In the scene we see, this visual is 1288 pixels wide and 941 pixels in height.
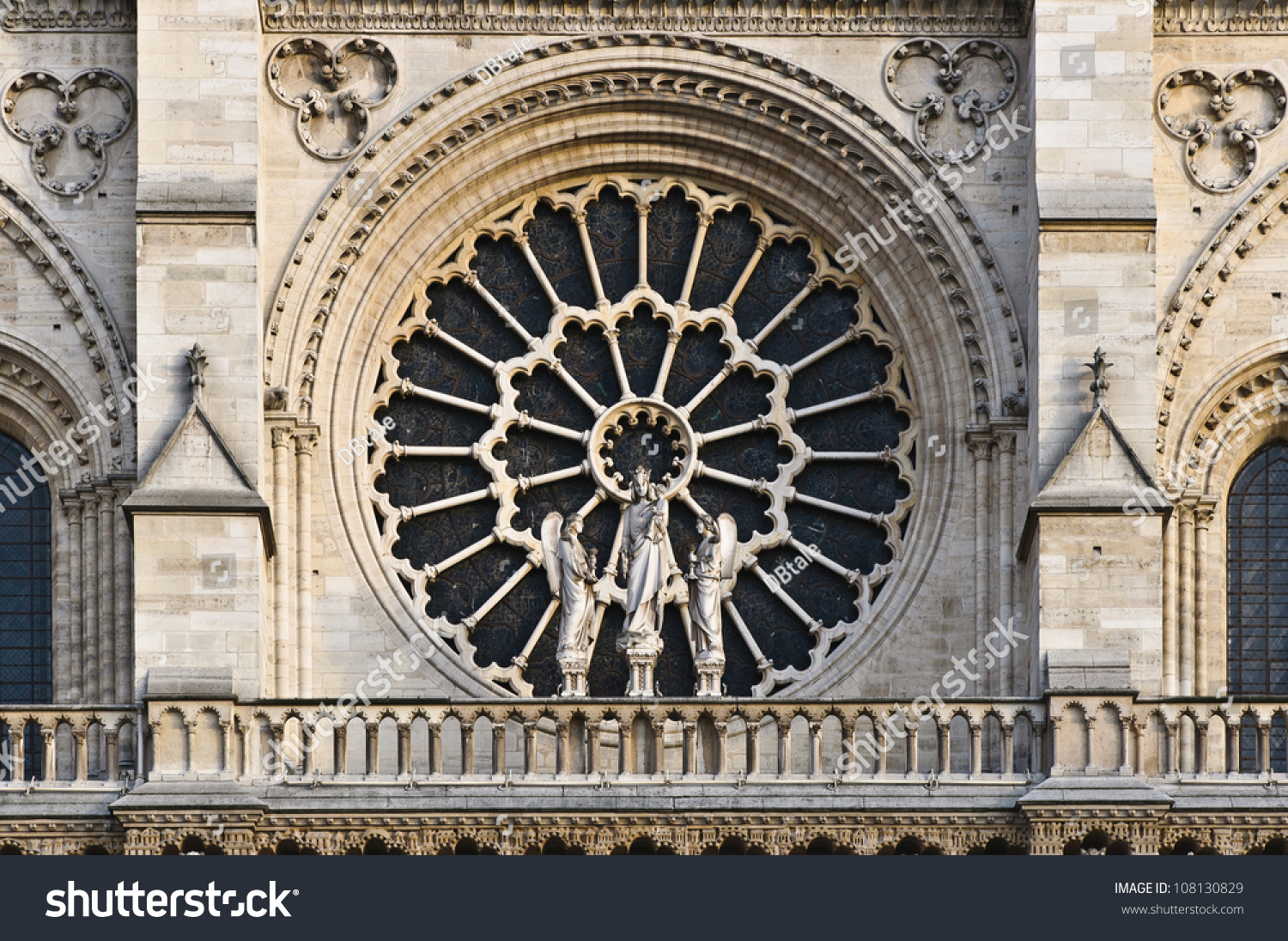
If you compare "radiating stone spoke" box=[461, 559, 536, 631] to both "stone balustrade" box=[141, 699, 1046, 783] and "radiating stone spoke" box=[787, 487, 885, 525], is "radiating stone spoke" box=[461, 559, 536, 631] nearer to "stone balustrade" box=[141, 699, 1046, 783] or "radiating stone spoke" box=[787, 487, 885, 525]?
"stone balustrade" box=[141, 699, 1046, 783]

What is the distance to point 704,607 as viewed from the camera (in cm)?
3083

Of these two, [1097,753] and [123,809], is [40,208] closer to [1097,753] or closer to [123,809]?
[123,809]

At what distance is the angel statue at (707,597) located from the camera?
30.8 meters

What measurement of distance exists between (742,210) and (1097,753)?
5.91m

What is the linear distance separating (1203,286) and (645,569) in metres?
5.23

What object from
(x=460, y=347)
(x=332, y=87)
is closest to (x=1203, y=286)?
(x=460, y=347)

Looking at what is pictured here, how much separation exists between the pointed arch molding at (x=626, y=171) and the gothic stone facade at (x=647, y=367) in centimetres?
4

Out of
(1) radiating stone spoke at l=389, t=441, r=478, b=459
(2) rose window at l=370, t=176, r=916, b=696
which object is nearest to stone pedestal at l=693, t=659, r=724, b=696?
(2) rose window at l=370, t=176, r=916, b=696

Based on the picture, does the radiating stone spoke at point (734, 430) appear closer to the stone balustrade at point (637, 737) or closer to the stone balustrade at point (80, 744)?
the stone balustrade at point (637, 737)

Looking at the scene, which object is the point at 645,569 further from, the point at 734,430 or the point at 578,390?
the point at 578,390

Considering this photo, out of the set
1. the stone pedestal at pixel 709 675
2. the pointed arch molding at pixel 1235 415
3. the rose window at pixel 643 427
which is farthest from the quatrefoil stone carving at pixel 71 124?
the pointed arch molding at pixel 1235 415

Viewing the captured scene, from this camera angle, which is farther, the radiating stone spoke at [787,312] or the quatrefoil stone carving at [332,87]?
the radiating stone spoke at [787,312]

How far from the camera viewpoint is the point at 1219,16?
3284 centimetres

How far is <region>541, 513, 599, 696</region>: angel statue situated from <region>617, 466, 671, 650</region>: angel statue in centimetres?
30
